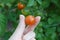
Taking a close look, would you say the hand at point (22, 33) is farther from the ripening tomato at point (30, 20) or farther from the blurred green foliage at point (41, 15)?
the blurred green foliage at point (41, 15)

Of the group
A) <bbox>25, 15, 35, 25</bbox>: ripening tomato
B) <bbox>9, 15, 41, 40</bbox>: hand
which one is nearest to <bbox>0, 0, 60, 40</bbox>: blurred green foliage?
<bbox>25, 15, 35, 25</bbox>: ripening tomato

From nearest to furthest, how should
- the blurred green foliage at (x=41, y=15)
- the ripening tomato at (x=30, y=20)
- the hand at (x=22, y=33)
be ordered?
the hand at (x=22, y=33) → the ripening tomato at (x=30, y=20) → the blurred green foliage at (x=41, y=15)

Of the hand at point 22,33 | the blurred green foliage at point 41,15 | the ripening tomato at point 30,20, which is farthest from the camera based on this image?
the blurred green foliage at point 41,15

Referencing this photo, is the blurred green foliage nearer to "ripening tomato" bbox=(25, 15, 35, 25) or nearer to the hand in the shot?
"ripening tomato" bbox=(25, 15, 35, 25)

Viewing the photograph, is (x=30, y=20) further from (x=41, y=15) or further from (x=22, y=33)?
(x=41, y=15)

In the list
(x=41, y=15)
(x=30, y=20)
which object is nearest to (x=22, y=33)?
(x=30, y=20)

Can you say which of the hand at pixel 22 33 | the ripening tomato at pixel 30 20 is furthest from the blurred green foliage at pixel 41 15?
the hand at pixel 22 33

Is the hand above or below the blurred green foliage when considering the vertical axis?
above

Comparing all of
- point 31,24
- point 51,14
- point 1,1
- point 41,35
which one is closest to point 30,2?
point 31,24
